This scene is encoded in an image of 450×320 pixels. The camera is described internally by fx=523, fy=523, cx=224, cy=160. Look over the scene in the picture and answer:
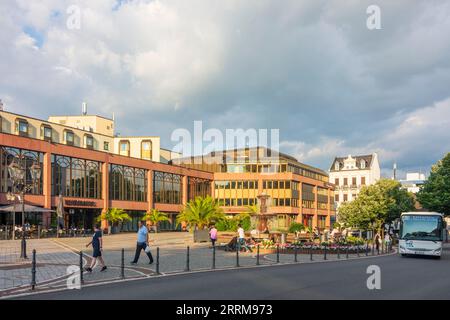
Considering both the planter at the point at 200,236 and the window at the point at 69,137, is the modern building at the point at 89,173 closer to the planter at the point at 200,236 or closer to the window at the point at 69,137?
the window at the point at 69,137

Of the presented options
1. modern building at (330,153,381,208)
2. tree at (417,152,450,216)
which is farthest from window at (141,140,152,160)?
tree at (417,152,450,216)

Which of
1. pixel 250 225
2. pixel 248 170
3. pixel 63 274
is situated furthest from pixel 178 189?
pixel 63 274

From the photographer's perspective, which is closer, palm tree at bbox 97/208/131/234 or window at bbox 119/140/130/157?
palm tree at bbox 97/208/131/234

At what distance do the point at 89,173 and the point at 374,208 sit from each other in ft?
114

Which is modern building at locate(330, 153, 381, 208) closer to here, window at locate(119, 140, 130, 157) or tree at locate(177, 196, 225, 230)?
window at locate(119, 140, 130, 157)

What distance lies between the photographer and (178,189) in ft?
263

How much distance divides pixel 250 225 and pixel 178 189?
32.5 metres

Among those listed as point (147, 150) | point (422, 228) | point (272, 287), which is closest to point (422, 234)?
point (422, 228)

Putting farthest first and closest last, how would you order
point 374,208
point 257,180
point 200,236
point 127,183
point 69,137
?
point 257,180, point 69,137, point 127,183, point 374,208, point 200,236

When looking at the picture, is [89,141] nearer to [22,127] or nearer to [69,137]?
[69,137]

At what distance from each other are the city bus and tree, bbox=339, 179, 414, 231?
110 feet

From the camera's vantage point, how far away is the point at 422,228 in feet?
99.5

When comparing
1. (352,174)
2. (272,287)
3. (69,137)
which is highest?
(69,137)

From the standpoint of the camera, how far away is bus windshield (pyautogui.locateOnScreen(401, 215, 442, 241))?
29828 mm
